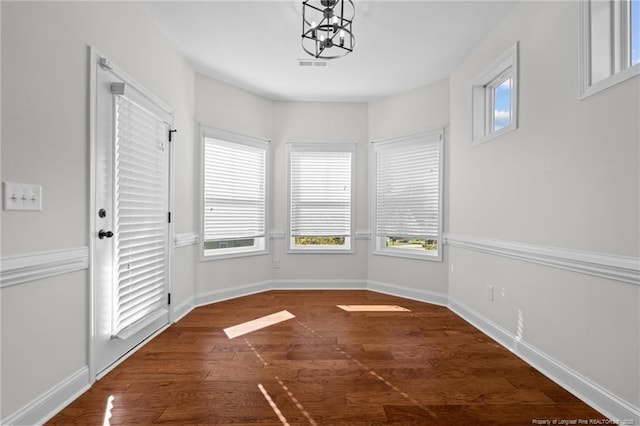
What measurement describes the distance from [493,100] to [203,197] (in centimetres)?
343

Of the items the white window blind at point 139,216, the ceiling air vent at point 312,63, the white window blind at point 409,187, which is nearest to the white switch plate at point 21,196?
the white window blind at point 139,216

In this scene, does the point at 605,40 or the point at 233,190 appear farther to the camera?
the point at 233,190

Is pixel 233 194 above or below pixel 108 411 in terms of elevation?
above

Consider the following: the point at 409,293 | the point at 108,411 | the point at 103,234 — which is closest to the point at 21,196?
the point at 103,234

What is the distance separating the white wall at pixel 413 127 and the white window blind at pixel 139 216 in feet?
9.23

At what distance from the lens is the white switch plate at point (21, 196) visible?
1508mm

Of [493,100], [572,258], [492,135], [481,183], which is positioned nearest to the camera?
[572,258]

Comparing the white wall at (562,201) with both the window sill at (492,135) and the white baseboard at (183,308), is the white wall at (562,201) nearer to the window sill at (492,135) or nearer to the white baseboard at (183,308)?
the window sill at (492,135)

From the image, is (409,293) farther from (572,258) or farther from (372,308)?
(572,258)

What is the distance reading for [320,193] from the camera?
4.66 m

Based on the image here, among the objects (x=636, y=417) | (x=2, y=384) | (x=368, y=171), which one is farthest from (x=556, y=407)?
(x=368, y=171)

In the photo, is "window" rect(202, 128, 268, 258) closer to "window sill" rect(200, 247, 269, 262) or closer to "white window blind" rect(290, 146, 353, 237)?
"window sill" rect(200, 247, 269, 262)

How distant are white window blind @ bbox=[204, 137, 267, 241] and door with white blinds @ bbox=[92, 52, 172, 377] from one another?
0.85 m

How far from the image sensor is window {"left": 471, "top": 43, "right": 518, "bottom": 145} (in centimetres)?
279
